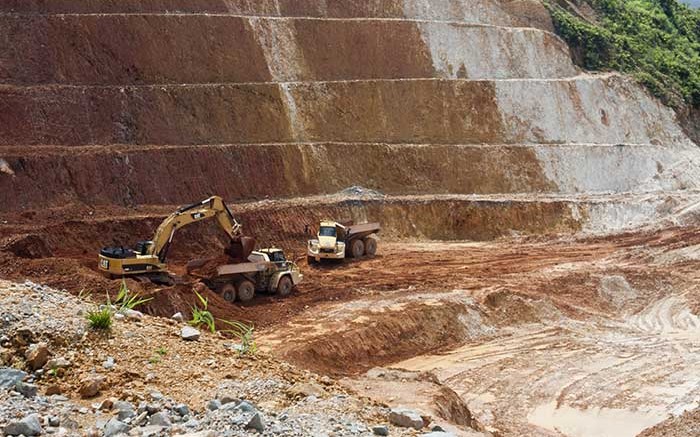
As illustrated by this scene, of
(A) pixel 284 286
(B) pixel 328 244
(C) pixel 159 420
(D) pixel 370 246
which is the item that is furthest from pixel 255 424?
(D) pixel 370 246

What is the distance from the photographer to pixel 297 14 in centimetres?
5041

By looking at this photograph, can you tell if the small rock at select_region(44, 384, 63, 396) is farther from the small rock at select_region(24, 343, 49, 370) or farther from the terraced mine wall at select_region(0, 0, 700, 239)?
the terraced mine wall at select_region(0, 0, 700, 239)

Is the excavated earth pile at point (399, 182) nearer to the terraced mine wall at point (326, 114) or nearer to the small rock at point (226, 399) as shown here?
the terraced mine wall at point (326, 114)

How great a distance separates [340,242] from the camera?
34562 millimetres

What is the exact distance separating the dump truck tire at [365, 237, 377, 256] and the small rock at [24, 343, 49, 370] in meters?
25.9

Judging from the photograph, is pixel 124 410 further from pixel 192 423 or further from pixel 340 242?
pixel 340 242

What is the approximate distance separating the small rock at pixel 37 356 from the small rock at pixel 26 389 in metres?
0.54

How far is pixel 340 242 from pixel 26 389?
2487 centimetres

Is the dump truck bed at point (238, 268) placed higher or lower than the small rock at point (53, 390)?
lower

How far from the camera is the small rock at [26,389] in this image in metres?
9.85

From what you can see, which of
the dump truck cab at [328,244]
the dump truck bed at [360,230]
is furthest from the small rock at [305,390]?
the dump truck bed at [360,230]

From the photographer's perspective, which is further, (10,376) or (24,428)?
(10,376)

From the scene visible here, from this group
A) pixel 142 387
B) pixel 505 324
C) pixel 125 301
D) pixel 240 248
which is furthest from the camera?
pixel 505 324

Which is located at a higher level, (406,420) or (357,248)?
(406,420)
